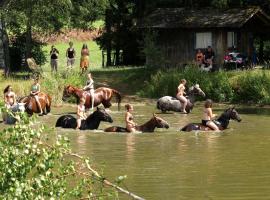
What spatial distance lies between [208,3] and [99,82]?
1196cm

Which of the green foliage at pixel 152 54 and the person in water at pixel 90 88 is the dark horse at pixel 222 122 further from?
the green foliage at pixel 152 54

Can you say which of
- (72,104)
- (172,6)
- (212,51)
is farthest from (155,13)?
(72,104)

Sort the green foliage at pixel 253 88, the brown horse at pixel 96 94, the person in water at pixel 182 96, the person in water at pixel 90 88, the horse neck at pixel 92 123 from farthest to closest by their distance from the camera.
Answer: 1. the green foliage at pixel 253 88
2. the person in water at pixel 182 96
3. the brown horse at pixel 96 94
4. the person in water at pixel 90 88
5. the horse neck at pixel 92 123

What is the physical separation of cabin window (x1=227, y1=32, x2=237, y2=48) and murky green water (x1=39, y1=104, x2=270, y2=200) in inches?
797

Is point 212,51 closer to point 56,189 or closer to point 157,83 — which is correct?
point 157,83

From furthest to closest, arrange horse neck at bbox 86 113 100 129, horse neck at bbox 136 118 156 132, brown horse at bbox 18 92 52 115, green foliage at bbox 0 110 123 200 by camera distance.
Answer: brown horse at bbox 18 92 52 115, horse neck at bbox 86 113 100 129, horse neck at bbox 136 118 156 132, green foliage at bbox 0 110 123 200

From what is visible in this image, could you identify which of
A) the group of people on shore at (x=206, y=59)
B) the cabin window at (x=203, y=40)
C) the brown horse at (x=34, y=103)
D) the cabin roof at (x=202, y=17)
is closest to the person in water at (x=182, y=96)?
the brown horse at (x=34, y=103)

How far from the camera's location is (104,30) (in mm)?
58438

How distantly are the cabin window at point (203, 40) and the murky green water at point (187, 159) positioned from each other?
20.3 m

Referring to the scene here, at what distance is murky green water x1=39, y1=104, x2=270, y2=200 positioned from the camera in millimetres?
15281

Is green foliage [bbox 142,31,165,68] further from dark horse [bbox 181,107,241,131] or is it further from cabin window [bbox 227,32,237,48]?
dark horse [bbox 181,107,241,131]

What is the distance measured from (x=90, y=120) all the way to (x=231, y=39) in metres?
25.5

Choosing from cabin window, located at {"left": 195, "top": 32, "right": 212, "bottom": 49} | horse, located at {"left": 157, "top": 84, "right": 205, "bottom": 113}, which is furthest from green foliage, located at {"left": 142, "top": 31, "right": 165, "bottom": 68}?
horse, located at {"left": 157, "top": 84, "right": 205, "bottom": 113}

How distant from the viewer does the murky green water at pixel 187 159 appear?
15281 millimetres
